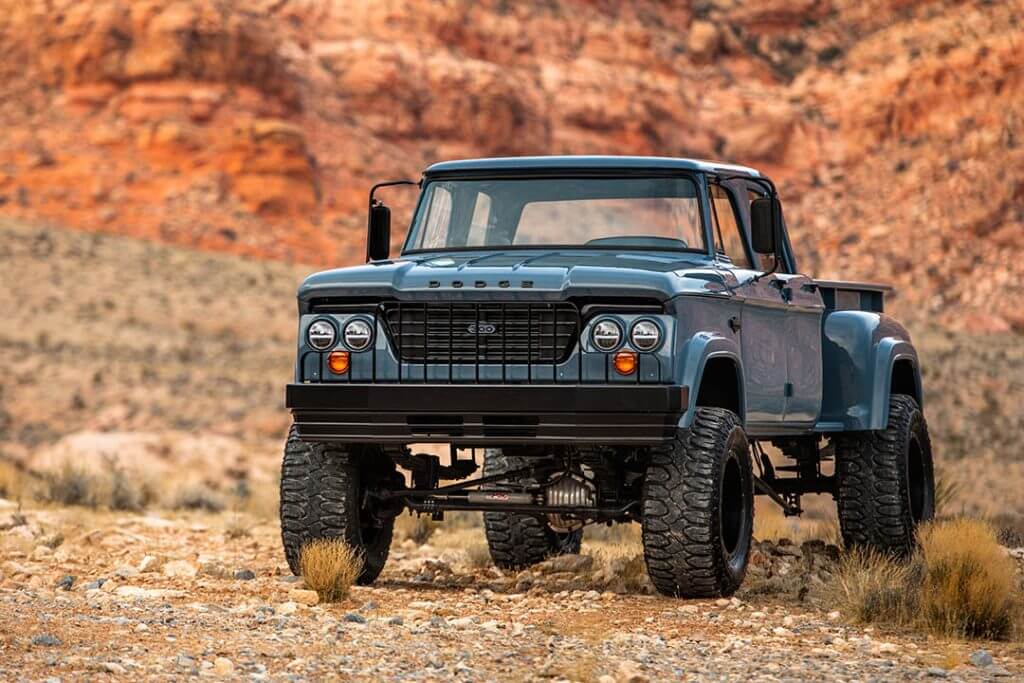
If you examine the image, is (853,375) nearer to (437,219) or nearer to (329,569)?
(437,219)

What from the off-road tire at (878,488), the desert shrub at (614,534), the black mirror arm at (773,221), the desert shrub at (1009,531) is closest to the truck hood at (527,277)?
the black mirror arm at (773,221)

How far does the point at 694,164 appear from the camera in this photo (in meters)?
10.2

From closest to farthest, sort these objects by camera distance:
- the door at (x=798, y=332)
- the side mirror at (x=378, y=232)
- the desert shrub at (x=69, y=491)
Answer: the door at (x=798, y=332)
the side mirror at (x=378, y=232)
the desert shrub at (x=69, y=491)

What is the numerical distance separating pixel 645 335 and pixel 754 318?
154 cm

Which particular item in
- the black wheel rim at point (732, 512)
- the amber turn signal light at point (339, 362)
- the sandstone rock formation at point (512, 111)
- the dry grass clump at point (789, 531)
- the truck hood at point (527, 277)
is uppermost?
the sandstone rock formation at point (512, 111)

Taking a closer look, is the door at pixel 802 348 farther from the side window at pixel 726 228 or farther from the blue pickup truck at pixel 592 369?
the side window at pixel 726 228

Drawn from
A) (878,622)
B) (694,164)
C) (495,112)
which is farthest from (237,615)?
(495,112)

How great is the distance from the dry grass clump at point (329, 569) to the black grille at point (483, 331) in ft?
4.05

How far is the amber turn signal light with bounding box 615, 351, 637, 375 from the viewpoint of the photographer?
28.2 ft

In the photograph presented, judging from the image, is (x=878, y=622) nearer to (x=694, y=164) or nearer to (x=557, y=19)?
(x=694, y=164)

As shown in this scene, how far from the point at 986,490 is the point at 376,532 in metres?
16.8

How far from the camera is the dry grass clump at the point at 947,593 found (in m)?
8.42

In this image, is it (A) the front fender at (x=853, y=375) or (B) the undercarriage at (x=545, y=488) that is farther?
(A) the front fender at (x=853, y=375)

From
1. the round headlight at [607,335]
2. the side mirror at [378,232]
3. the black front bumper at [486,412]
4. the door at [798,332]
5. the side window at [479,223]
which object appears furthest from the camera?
the side mirror at [378,232]
